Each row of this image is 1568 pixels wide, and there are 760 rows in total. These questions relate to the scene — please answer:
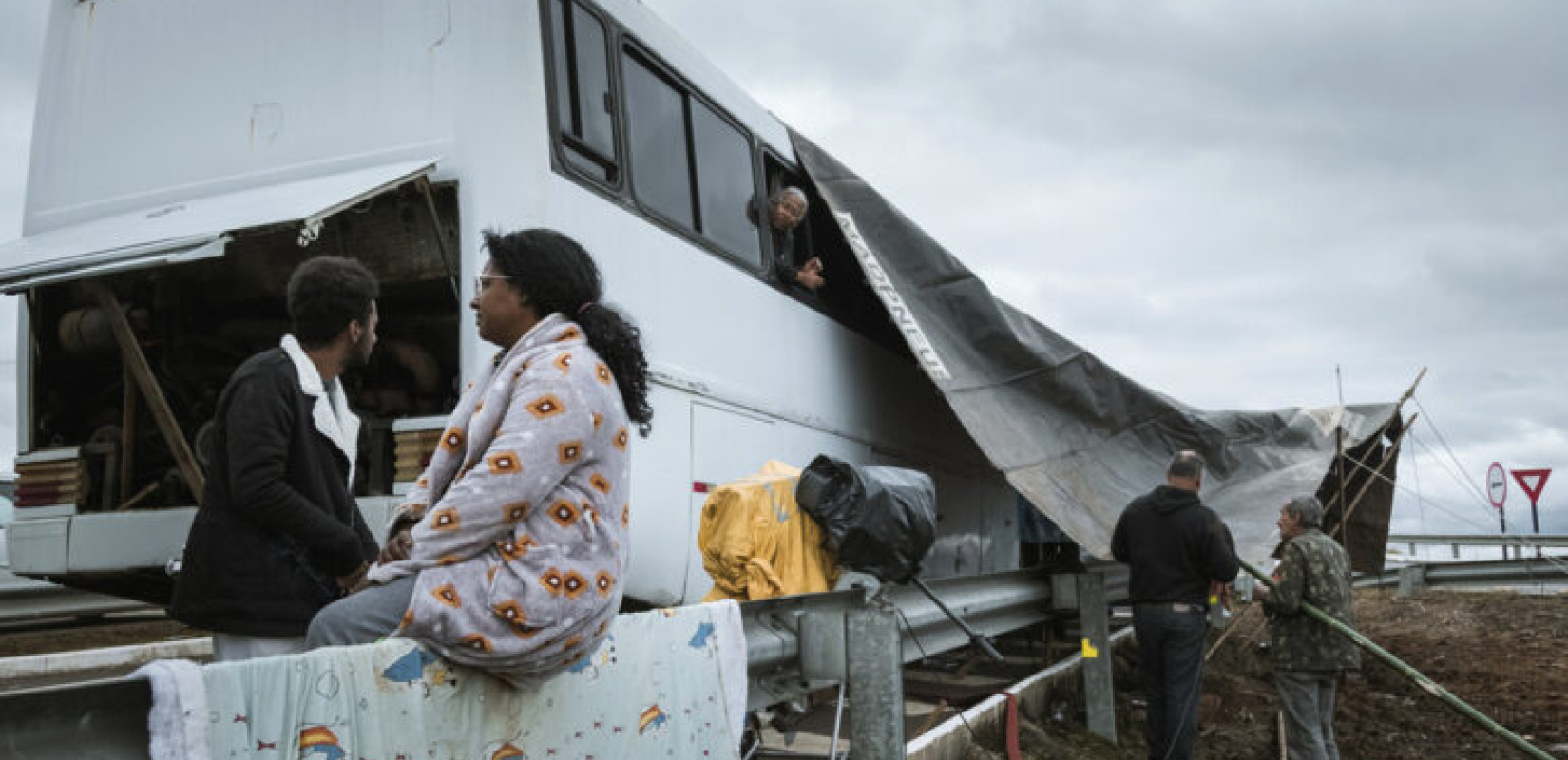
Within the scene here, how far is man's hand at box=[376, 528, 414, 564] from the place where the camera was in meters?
2.64

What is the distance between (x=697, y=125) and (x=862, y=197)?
186cm

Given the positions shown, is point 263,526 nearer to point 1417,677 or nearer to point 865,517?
point 865,517

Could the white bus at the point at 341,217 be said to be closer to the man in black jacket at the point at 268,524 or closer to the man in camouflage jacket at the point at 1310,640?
the man in black jacket at the point at 268,524

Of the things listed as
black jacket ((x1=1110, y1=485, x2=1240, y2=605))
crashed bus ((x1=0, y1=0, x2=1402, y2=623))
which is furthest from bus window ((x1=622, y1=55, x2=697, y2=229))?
black jacket ((x1=1110, y1=485, x2=1240, y2=605))

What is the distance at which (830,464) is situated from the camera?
4.64 meters

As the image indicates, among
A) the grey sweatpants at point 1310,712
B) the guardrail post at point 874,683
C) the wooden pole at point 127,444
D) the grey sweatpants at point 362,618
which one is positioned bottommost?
the grey sweatpants at point 1310,712

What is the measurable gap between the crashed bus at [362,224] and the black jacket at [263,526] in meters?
1.27

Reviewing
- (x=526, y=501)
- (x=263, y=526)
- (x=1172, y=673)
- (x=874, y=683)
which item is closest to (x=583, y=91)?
(x=263, y=526)

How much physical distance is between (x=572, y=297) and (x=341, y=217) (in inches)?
114

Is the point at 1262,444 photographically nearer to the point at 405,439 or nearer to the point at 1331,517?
the point at 1331,517

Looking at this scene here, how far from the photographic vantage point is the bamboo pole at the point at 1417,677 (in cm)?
620

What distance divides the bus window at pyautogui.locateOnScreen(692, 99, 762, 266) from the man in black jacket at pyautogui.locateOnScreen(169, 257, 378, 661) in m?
3.30

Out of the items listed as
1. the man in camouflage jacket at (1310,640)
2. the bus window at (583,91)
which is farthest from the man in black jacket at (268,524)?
the man in camouflage jacket at (1310,640)

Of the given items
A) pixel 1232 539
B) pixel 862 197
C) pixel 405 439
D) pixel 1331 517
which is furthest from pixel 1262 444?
pixel 405 439
